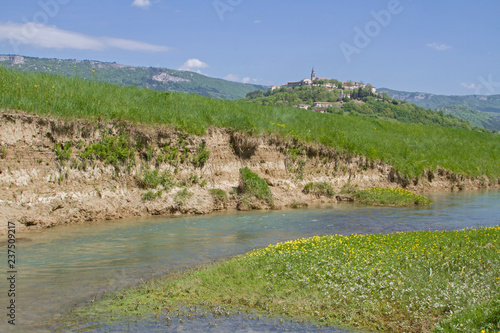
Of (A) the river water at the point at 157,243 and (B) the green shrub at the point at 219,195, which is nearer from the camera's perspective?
(A) the river water at the point at 157,243

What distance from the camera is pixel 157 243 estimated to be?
12.1 metres

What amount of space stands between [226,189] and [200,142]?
2.37m

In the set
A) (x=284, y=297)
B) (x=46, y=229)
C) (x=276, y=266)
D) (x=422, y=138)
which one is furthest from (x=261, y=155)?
(x=422, y=138)

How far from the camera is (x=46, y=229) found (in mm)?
13523

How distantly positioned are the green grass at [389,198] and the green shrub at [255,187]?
17.4 ft

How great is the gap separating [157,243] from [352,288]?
6.40 meters

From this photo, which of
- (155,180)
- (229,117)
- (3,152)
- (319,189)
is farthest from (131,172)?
(319,189)

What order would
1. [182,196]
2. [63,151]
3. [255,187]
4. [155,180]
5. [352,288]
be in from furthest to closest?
[255,187] < [182,196] < [155,180] < [63,151] < [352,288]

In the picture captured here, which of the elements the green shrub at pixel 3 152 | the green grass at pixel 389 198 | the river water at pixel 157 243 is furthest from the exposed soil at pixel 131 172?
the green grass at pixel 389 198

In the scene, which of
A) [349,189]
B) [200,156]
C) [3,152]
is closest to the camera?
[3,152]

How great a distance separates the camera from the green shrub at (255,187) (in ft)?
60.5

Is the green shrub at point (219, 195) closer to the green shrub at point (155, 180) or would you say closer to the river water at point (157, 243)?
the river water at point (157, 243)

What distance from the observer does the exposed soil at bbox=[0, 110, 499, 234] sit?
1387cm

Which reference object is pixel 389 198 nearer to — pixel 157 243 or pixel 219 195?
pixel 219 195
